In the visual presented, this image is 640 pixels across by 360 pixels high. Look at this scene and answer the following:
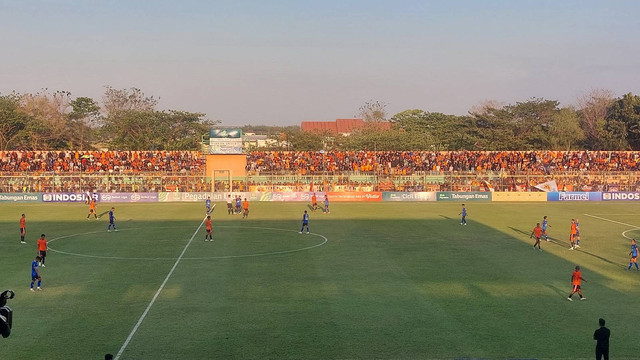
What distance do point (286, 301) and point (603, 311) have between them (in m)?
11.4

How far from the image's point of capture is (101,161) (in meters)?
76.9

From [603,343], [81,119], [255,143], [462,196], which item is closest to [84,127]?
[81,119]

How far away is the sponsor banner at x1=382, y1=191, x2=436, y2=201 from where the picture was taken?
66250mm

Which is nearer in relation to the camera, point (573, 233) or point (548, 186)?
point (573, 233)

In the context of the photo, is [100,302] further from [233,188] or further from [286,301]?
[233,188]

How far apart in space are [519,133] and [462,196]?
43.6m

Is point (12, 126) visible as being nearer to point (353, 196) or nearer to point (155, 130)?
point (155, 130)

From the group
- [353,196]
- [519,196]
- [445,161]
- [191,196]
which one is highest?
[445,161]

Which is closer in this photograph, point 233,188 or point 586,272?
point 586,272

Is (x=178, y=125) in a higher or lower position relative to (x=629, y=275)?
higher

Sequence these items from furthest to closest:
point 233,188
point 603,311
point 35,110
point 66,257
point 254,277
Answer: point 35,110
point 233,188
point 66,257
point 254,277
point 603,311

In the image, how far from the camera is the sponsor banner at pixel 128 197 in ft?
209

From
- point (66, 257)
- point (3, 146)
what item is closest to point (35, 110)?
point (3, 146)

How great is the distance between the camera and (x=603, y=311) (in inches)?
878
